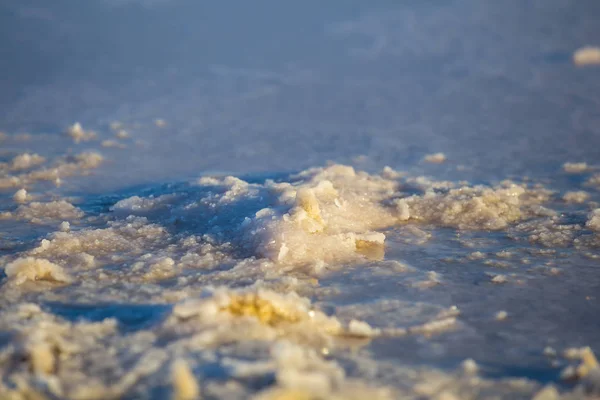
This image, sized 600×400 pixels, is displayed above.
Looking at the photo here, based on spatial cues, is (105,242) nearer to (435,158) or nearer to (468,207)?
(468,207)

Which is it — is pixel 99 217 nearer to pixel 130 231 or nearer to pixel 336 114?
pixel 130 231

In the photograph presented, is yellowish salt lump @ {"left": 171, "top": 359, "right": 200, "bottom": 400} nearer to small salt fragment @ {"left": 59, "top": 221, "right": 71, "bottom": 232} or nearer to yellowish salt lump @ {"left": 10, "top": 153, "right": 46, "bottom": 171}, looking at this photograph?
small salt fragment @ {"left": 59, "top": 221, "right": 71, "bottom": 232}

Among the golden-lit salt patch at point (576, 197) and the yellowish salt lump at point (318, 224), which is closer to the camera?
the yellowish salt lump at point (318, 224)

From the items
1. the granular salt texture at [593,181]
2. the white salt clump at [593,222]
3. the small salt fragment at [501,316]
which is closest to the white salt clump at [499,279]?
the small salt fragment at [501,316]

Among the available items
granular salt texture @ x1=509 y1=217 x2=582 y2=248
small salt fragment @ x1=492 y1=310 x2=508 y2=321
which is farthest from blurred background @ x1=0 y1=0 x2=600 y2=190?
small salt fragment @ x1=492 y1=310 x2=508 y2=321

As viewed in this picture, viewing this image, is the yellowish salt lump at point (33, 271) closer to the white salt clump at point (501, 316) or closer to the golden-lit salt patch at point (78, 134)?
the white salt clump at point (501, 316)

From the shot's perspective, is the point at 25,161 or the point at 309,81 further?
the point at 309,81

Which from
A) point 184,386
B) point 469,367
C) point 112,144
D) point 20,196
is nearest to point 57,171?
point 20,196
